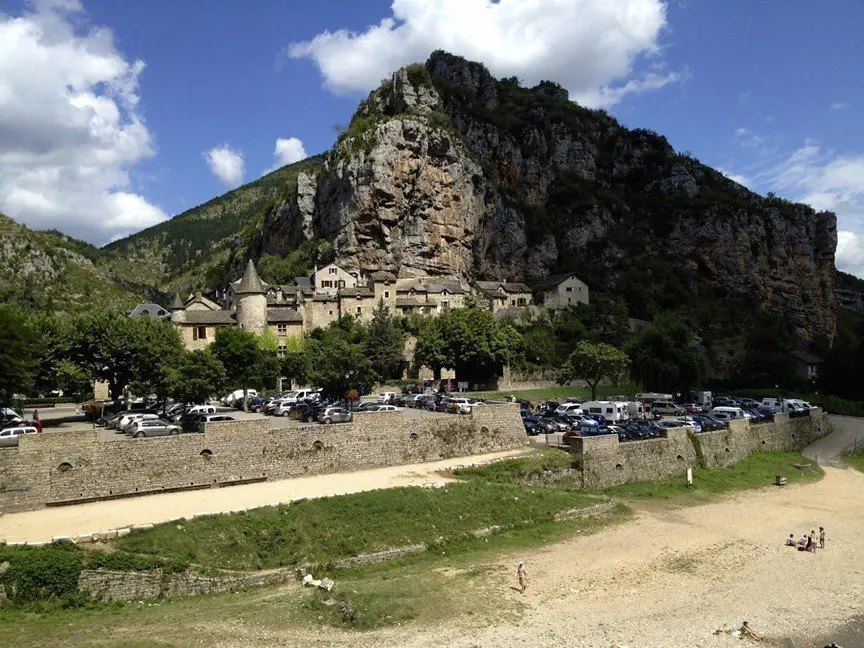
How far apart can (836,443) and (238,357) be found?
150ft

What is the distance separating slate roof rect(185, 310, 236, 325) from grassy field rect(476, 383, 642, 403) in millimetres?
29688

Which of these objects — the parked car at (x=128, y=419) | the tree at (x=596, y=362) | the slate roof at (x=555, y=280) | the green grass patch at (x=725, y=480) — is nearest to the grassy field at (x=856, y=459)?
the green grass patch at (x=725, y=480)

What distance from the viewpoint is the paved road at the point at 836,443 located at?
41.9 meters

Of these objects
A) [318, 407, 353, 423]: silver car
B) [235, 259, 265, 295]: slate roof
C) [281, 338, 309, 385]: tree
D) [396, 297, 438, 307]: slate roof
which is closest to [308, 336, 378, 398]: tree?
[318, 407, 353, 423]: silver car

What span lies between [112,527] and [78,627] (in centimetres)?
408

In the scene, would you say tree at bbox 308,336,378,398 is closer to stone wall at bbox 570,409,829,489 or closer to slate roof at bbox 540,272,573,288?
stone wall at bbox 570,409,829,489

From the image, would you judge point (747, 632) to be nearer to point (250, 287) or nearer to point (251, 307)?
point (251, 307)

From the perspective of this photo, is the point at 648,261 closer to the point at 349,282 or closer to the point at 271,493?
the point at 349,282

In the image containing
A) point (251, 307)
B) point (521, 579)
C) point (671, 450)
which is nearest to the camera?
point (521, 579)

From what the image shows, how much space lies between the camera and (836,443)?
45.9 metres

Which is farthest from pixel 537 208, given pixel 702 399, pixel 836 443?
pixel 836 443

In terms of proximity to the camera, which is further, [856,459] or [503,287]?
[503,287]

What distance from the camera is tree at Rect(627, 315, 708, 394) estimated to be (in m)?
54.8

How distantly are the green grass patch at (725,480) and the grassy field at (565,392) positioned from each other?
19489 millimetres
